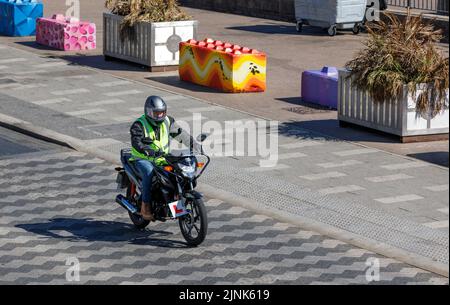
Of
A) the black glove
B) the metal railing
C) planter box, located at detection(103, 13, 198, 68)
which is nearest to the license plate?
the black glove

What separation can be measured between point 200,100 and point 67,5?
17.0m

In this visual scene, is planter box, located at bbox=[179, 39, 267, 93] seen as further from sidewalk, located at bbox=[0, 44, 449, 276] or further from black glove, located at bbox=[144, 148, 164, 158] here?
black glove, located at bbox=[144, 148, 164, 158]

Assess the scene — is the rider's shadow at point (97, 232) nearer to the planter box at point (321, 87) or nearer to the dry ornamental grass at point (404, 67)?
the dry ornamental grass at point (404, 67)

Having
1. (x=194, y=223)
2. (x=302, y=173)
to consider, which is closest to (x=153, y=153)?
(x=194, y=223)

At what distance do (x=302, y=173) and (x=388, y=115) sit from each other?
272 centimetres

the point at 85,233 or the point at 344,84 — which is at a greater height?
the point at 344,84

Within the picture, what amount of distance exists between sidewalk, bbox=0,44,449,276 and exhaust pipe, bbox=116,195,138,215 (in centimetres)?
197

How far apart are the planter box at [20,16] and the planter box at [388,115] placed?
14.1 meters

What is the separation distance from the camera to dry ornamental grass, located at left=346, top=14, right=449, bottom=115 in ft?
66.2

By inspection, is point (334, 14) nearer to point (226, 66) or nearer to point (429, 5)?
point (429, 5)

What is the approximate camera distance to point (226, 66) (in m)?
24.7
